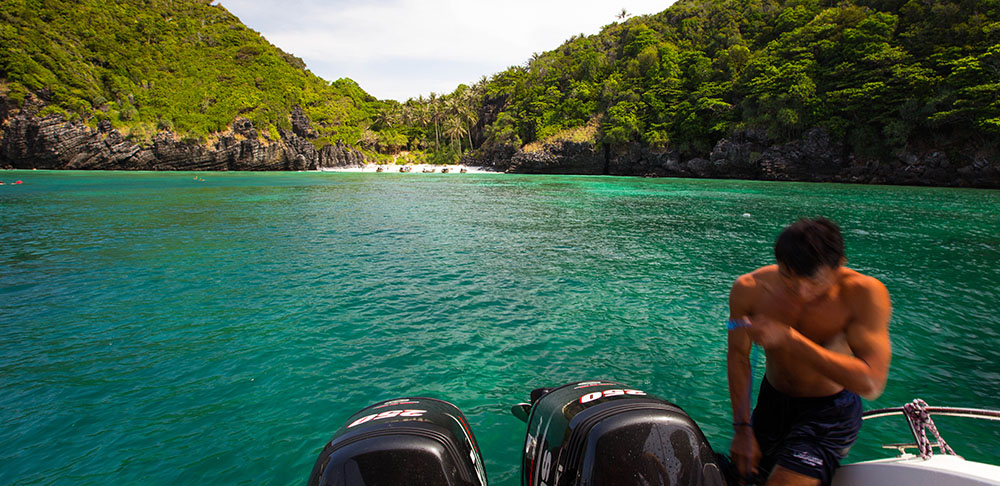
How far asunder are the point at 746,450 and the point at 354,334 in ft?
Result: 17.5

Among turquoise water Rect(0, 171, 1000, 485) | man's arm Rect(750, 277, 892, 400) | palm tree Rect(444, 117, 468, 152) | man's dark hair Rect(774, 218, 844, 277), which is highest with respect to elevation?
palm tree Rect(444, 117, 468, 152)

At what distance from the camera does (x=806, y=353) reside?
201 cm

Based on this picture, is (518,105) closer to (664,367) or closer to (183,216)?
(183,216)

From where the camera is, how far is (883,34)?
143 ft

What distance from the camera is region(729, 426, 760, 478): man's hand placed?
2.39 metres

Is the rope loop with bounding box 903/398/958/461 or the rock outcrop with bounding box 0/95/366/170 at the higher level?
the rock outcrop with bounding box 0/95/366/170

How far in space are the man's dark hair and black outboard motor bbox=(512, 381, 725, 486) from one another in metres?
1.04

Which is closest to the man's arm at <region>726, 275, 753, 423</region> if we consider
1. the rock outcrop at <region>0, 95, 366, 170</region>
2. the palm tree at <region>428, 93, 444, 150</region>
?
the rock outcrop at <region>0, 95, 366, 170</region>

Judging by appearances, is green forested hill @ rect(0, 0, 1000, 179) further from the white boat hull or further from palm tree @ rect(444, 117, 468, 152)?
the white boat hull

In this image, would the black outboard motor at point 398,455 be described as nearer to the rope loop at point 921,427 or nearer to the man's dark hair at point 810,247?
the man's dark hair at point 810,247

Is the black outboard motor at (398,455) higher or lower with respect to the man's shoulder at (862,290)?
lower

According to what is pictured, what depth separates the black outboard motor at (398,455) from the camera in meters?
2.05

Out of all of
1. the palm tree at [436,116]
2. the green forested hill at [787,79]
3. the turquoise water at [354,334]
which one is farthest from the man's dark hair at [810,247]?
the palm tree at [436,116]


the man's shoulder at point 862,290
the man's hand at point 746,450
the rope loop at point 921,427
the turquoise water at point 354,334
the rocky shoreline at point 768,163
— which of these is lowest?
the turquoise water at point 354,334
